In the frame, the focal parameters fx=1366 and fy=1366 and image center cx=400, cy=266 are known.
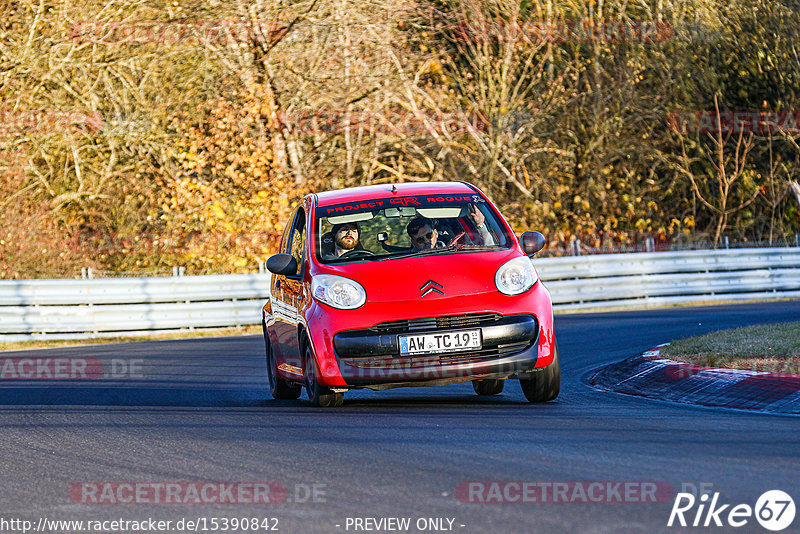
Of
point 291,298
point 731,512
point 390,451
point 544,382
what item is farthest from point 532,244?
point 731,512

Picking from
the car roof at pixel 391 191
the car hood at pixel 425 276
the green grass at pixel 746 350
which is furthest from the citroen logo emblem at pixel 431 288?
the green grass at pixel 746 350

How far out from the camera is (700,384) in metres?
10.4

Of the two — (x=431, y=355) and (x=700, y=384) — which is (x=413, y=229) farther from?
(x=700, y=384)

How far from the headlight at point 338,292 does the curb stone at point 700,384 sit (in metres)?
2.51

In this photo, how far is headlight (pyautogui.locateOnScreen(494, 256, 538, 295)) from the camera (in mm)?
9891

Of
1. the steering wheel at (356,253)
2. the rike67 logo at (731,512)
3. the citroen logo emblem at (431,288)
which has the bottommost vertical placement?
the rike67 logo at (731,512)

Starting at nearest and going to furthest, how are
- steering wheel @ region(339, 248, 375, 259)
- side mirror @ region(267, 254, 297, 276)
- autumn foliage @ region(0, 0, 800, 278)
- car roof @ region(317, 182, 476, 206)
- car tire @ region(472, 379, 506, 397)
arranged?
steering wheel @ region(339, 248, 375, 259), side mirror @ region(267, 254, 297, 276), car roof @ region(317, 182, 476, 206), car tire @ region(472, 379, 506, 397), autumn foliage @ region(0, 0, 800, 278)

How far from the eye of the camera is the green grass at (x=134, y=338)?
70.1 feet

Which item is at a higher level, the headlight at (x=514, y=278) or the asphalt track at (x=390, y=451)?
the headlight at (x=514, y=278)

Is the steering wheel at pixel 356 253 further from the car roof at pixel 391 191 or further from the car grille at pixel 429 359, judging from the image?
the car grille at pixel 429 359

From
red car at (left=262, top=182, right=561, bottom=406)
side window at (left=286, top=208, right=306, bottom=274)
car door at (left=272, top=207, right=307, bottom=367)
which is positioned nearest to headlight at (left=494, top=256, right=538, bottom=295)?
red car at (left=262, top=182, right=561, bottom=406)

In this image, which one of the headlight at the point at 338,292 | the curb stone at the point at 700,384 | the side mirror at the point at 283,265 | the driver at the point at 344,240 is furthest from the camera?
the side mirror at the point at 283,265

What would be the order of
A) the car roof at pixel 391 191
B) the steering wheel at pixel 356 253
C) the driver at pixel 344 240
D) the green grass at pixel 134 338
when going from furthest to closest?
the green grass at pixel 134 338 < the car roof at pixel 391 191 < the driver at pixel 344 240 < the steering wheel at pixel 356 253

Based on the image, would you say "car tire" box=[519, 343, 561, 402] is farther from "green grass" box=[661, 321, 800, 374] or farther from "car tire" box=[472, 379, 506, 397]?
"green grass" box=[661, 321, 800, 374]
